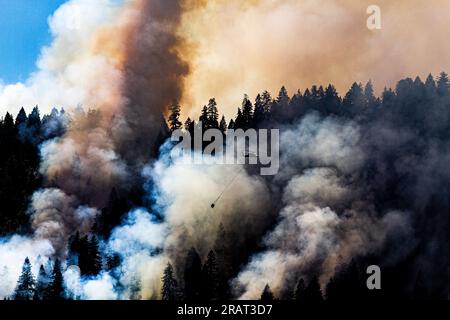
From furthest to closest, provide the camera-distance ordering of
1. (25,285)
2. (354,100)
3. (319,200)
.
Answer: (354,100), (319,200), (25,285)

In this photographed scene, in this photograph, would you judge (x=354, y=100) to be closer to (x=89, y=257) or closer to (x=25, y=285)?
(x=89, y=257)

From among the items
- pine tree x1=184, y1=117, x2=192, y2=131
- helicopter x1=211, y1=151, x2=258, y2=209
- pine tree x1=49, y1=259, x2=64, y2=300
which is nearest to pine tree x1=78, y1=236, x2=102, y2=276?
pine tree x1=49, y1=259, x2=64, y2=300

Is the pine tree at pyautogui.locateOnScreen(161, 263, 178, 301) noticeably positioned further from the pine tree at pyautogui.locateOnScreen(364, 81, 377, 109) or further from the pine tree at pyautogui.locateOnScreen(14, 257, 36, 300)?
the pine tree at pyautogui.locateOnScreen(364, 81, 377, 109)

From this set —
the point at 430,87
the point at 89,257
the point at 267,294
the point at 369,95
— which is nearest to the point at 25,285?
the point at 89,257

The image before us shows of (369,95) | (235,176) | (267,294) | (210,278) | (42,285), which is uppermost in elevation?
(369,95)
